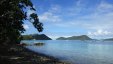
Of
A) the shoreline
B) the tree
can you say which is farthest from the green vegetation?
the shoreline

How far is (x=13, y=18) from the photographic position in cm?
1997

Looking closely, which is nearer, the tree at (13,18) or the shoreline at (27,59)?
the tree at (13,18)

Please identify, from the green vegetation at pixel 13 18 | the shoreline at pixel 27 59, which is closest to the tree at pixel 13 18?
the green vegetation at pixel 13 18

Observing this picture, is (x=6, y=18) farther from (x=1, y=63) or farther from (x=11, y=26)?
(x=1, y=63)

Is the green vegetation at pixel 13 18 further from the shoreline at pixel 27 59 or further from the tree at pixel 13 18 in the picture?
the shoreline at pixel 27 59

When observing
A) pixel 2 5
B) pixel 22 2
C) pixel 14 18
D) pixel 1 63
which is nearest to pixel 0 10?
pixel 2 5

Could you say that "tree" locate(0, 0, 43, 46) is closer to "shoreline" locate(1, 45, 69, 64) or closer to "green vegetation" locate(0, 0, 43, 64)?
"green vegetation" locate(0, 0, 43, 64)

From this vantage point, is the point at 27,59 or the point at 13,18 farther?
the point at 27,59

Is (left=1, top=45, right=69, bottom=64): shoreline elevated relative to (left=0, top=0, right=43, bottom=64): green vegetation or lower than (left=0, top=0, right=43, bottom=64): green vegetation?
lower

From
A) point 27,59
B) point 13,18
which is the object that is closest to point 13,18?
point 13,18

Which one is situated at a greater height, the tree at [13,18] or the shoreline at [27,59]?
the tree at [13,18]

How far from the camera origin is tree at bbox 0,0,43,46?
1933 centimetres

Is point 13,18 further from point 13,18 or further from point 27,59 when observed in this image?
point 27,59

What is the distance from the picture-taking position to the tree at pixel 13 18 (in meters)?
19.3
